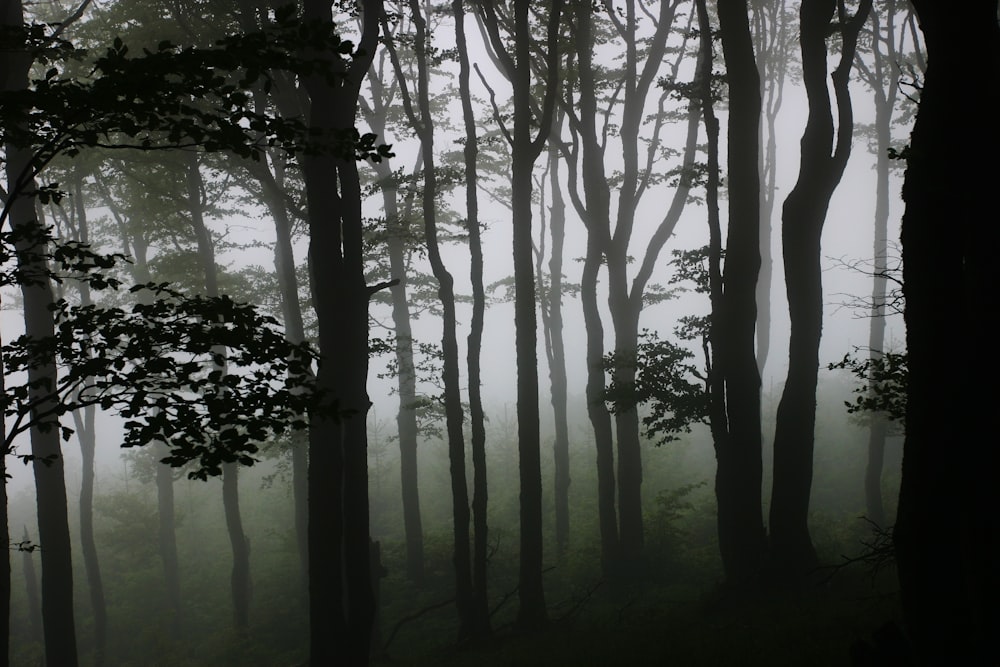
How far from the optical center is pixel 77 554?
2697cm

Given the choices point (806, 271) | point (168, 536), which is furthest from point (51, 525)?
point (806, 271)

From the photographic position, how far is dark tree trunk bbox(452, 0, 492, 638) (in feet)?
38.7

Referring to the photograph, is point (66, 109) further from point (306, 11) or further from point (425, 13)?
point (425, 13)

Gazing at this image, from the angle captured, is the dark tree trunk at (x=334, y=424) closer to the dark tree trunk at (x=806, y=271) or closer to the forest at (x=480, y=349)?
the forest at (x=480, y=349)

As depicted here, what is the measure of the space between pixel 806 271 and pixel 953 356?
17.8 feet

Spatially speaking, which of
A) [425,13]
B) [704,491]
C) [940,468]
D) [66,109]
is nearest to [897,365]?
[940,468]

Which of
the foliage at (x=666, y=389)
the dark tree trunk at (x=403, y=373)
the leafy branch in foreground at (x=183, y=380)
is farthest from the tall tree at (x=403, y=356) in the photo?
the leafy branch in foreground at (x=183, y=380)

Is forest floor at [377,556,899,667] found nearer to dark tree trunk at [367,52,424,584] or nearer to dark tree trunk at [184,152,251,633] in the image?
dark tree trunk at [367,52,424,584]

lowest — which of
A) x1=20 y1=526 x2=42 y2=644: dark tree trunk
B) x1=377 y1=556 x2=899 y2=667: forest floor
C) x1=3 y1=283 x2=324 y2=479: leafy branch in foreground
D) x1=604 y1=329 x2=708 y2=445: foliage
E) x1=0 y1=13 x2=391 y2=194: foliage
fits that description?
x1=20 y1=526 x2=42 y2=644: dark tree trunk

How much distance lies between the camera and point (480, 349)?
52.9 feet

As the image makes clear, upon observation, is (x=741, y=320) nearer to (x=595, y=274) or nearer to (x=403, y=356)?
(x=595, y=274)

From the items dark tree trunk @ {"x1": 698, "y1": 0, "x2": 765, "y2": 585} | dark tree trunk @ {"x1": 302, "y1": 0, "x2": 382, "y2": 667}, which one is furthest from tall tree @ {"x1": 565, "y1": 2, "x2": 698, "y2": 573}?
dark tree trunk @ {"x1": 302, "y1": 0, "x2": 382, "y2": 667}

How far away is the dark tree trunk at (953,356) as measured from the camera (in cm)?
468

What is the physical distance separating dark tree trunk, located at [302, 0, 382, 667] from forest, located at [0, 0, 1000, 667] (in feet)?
0.15
